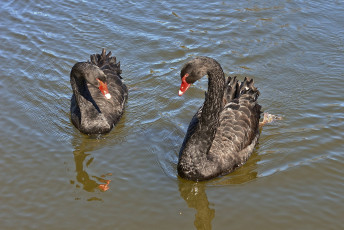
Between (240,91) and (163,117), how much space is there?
1.58 metres

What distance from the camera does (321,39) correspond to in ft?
37.5

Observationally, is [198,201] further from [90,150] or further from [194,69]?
[90,150]

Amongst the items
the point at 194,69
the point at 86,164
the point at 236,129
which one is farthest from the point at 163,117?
the point at 194,69

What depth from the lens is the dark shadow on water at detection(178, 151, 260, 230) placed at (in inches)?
266

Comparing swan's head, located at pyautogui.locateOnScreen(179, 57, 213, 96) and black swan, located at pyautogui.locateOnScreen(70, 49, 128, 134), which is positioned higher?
swan's head, located at pyautogui.locateOnScreen(179, 57, 213, 96)

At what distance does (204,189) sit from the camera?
289 inches

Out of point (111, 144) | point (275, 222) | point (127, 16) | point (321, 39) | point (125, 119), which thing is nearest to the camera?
point (275, 222)

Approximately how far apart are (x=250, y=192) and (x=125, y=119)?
3.25 metres

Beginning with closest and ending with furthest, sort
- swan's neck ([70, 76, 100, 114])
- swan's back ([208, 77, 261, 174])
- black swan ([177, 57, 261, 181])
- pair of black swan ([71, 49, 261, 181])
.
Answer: black swan ([177, 57, 261, 181]), pair of black swan ([71, 49, 261, 181]), swan's back ([208, 77, 261, 174]), swan's neck ([70, 76, 100, 114])

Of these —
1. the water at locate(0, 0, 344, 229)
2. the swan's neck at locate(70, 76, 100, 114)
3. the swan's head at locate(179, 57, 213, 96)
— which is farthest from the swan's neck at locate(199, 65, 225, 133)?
the swan's neck at locate(70, 76, 100, 114)

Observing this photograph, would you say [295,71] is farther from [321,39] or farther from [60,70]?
[60,70]

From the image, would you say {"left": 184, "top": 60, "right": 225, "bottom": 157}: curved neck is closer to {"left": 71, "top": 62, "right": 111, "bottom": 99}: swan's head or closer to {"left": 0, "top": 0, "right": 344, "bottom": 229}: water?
{"left": 0, "top": 0, "right": 344, "bottom": 229}: water

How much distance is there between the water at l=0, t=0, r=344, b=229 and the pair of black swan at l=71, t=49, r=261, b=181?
0.24 m

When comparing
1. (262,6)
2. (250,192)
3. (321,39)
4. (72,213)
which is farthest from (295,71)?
(72,213)
